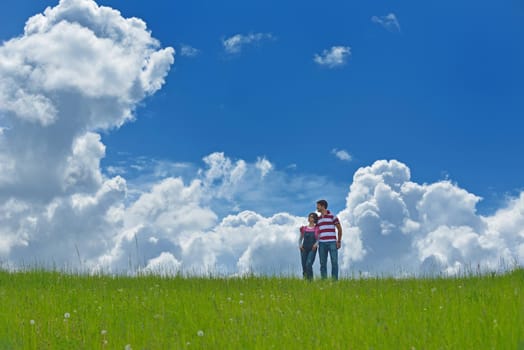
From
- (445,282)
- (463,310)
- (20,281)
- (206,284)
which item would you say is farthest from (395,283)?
(20,281)

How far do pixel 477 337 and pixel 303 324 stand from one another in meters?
2.93

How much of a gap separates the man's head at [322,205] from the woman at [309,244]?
454 millimetres

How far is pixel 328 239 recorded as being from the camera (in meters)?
20.0

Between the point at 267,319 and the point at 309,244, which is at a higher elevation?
the point at 309,244

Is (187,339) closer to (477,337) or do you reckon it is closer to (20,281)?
(477,337)

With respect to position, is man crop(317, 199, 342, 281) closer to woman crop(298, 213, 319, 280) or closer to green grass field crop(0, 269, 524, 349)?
woman crop(298, 213, 319, 280)

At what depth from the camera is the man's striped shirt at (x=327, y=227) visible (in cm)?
1997

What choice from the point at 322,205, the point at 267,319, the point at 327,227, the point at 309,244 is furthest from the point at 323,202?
the point at 267,319

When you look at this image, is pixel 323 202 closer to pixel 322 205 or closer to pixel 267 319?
pixel 322 205

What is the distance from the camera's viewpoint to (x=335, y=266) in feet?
65.5

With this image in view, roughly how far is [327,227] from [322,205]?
32.3 inches

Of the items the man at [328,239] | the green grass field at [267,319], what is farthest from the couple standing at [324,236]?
the green grass field at [267,319]

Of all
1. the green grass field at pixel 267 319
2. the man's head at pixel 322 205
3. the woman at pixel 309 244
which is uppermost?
the man's head at pixel 322 205

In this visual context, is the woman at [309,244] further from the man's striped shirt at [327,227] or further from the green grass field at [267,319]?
the green grass field at [267,319]
